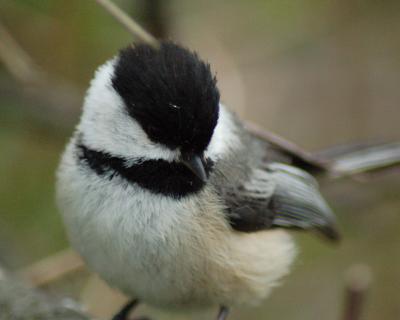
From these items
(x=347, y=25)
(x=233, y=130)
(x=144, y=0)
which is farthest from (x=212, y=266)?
(x=347, y=25)

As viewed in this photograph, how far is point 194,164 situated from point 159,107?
192 mm

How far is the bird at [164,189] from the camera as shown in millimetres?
1902

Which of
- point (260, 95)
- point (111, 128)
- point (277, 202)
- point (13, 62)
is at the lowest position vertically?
point (277, 202)

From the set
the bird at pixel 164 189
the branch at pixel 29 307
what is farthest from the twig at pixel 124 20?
the branch at pixel 29 307

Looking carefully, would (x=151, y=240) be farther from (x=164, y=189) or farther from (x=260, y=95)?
(x=260, y=95)

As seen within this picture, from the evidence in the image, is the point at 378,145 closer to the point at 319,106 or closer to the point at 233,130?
the point at 233,130

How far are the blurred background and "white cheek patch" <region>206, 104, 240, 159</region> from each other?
65 centimetres

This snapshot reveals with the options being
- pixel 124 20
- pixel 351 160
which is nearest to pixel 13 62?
pixel 124 20

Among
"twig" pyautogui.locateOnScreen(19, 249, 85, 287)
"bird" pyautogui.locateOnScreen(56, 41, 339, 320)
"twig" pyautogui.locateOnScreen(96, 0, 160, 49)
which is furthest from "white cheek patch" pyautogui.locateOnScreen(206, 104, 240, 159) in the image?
"twig" pyautogui.locateOnScreen(19, 249, 85, 287)

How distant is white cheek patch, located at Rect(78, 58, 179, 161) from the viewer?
1.94 metres

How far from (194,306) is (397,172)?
3.52 feet

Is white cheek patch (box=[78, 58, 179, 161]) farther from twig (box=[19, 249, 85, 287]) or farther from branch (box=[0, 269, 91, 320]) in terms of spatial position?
twig (box=[19, 249, 85, 287])

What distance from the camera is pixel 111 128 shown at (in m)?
1.99

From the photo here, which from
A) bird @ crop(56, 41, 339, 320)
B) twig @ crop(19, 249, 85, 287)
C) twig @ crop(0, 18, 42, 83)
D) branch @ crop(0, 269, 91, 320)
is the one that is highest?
twig @ crop(0, 18, 42, 83)
